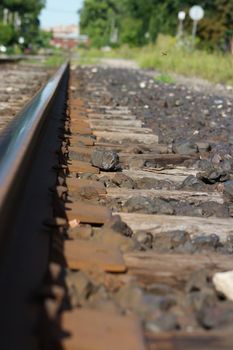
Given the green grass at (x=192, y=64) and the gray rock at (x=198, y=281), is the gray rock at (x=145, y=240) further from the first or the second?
the green grass at (x=192, y=64)

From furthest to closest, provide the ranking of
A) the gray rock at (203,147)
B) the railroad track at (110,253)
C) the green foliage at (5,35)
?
the green foliage at (5,35), the gray rock at (203,147), the railroad track at (110,253)

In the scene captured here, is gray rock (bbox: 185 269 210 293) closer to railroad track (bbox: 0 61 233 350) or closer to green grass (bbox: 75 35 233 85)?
railroad track (bbox: 0 61 233 350)

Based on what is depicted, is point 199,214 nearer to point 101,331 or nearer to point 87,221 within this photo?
point 87,221

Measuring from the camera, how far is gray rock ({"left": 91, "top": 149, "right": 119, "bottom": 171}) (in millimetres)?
3256

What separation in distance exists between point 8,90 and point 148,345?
7.71 metres

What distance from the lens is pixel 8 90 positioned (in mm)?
8672

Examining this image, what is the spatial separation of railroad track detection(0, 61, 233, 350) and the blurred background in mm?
Answer: 4669

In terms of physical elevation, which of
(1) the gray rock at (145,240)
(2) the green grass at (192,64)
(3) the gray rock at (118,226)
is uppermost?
(3) the gray rock at (118,226)

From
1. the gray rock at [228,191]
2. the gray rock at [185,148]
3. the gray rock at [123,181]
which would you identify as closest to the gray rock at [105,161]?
the gray rock at [123,181]

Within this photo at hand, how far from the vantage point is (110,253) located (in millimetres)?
1828

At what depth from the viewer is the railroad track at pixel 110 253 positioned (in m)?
1.34

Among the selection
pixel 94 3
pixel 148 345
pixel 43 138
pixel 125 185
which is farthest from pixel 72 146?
pixel 94 3

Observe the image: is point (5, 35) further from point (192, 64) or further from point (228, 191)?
point (228, 191)

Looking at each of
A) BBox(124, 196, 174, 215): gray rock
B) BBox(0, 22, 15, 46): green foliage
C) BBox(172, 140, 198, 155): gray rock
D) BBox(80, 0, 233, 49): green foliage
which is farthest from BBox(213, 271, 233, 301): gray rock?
BBox(0, 22, 15, 46): green foliage
